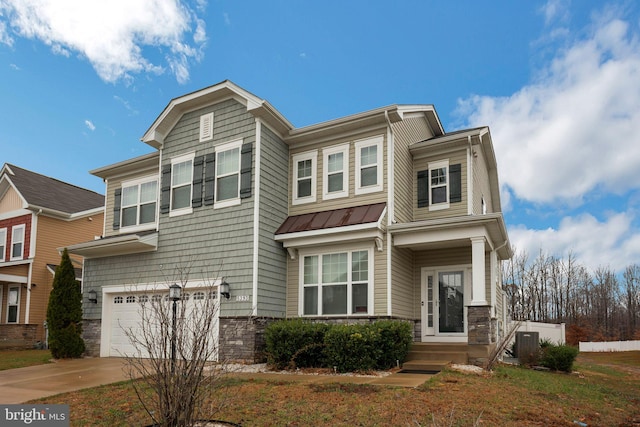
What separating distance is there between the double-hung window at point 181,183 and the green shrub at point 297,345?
5.05 m

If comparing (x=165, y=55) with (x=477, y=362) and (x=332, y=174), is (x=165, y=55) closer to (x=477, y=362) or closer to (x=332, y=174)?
(x=332, y=174)

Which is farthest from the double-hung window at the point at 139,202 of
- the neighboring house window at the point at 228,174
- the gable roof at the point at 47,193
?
the gable roof at the point at 47,193

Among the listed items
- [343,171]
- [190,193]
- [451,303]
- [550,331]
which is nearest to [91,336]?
[190,193]

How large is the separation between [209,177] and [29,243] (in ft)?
42.0

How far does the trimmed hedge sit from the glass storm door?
284 cm

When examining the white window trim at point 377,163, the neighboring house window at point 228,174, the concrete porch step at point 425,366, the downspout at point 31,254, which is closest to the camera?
the concrete porch step at point 425,366

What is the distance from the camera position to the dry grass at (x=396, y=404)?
6.71 m

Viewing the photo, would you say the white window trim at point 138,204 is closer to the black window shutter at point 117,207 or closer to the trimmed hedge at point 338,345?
the black window shutter at point 117,207

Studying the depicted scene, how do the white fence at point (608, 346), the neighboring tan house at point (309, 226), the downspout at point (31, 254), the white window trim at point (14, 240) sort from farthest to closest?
1. the white fence at point (608, 346)
2. the white window trim at point (14, 240)
3. the downspout at point (31, 254)
4. the neighboring tan house at point (309, 226)

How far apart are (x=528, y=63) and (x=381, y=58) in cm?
424

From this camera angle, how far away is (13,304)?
22.8 meters

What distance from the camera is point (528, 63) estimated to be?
1476 centimetres

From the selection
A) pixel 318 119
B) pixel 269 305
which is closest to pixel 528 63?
pixel 318 119

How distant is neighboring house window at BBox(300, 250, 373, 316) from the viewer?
516 inches
